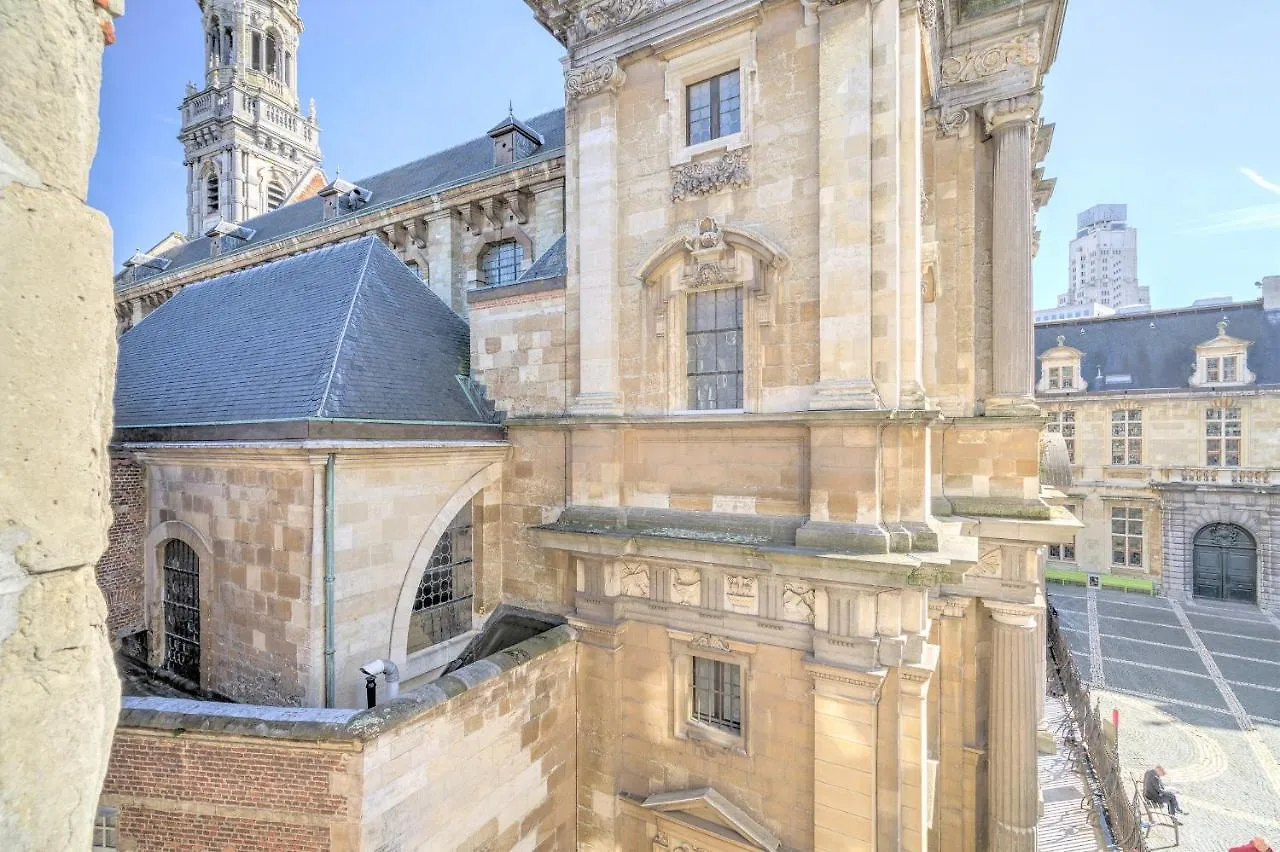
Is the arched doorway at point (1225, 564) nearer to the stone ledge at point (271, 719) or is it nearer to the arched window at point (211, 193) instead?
the stone ledge at point (271, 719)

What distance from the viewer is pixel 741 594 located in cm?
964

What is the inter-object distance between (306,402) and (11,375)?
8.61 m

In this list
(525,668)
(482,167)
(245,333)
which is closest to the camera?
(525,668)

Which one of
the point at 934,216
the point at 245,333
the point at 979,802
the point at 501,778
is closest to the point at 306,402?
the point at 245,333

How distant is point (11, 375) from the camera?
56.2 inches

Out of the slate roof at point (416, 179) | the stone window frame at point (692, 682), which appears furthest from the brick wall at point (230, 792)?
the slate roof at point (416, 179)

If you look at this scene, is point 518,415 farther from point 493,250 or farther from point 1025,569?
point 1025,569

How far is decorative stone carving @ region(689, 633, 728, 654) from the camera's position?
32.1ft

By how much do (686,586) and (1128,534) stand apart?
34643 millimetres

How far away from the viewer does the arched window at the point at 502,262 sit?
17.2 m

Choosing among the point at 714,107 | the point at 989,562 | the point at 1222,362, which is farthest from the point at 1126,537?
the point at 714,107

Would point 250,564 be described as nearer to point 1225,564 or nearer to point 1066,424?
point 1066,424

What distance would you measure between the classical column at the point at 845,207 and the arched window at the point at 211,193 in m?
51.5

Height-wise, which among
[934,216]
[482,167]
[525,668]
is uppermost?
[482,167]
